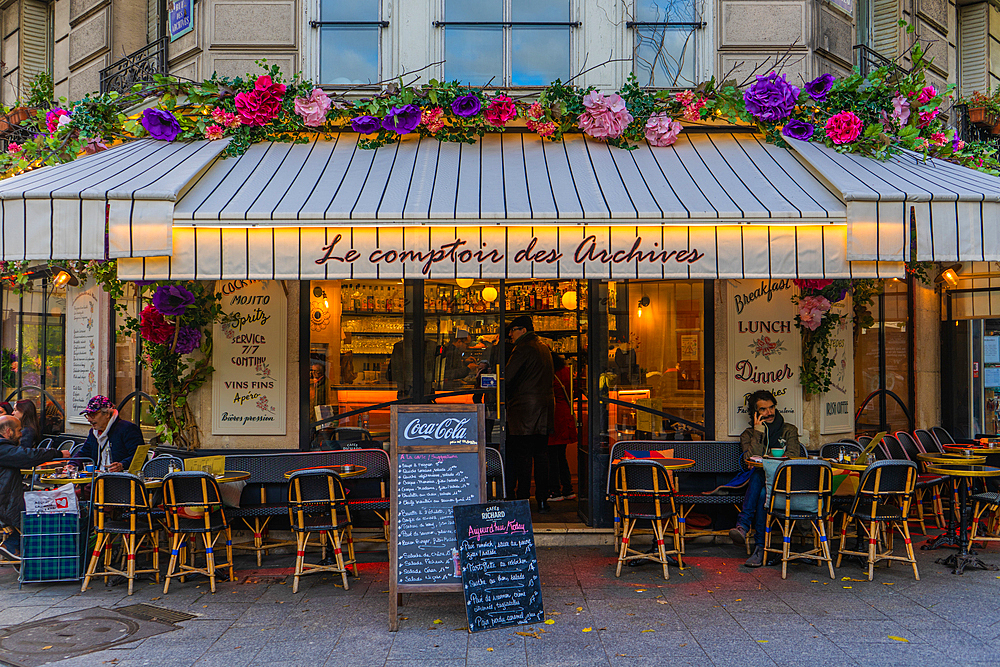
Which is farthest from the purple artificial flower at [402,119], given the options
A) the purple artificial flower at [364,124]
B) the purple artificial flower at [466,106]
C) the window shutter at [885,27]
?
the window shutter at [885,27]

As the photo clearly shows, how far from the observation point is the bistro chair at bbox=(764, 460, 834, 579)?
6.82 meters

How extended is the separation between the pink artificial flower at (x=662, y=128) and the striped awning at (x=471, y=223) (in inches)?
31.6

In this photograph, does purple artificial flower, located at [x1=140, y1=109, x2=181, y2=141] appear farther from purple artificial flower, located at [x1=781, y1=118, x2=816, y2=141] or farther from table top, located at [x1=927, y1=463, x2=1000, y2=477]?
table top, located at [x1=927, y1=463, x2=1000, y2=477]

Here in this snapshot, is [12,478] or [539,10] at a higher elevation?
[539,10]

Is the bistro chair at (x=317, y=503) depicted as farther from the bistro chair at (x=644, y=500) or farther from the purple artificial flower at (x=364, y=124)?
the purple artificial flower at (x=364, y=124)

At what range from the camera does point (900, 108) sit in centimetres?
761

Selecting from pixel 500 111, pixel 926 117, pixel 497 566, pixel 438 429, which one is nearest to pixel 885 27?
pixel 926 117

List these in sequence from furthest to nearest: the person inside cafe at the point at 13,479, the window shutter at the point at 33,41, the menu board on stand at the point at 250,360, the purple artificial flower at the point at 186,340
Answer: the window shutter at the point at 33,41 < the menu board on stand at the point at 250,360 < the purple artificial flower at the point at 186,340 < the person inside cafe at the point at 13,479

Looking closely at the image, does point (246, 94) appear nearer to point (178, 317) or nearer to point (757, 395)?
point (178, 317)

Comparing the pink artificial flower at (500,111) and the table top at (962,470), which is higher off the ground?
the pink artificial flower at (500,111)

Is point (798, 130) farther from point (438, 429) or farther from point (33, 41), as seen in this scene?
point (33, 41)

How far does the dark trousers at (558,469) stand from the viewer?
1023 cm

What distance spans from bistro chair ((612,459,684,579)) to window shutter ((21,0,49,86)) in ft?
32.5

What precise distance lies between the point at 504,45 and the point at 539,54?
1.17ft
